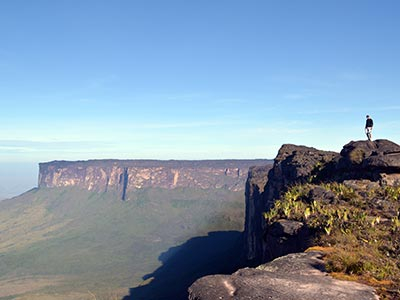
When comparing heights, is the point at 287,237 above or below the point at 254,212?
above

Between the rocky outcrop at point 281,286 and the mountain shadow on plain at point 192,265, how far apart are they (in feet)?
195

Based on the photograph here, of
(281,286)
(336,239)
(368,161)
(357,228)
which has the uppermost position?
(368,161)

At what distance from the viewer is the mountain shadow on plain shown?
9288 centimetres

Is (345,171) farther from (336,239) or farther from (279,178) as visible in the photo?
(279,178)

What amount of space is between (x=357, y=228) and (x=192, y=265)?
118846mm

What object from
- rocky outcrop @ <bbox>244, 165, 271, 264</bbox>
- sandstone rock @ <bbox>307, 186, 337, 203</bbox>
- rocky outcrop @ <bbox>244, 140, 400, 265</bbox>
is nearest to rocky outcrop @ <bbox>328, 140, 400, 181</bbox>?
rocky outcrop @ <bbox>244, 140, 400, 265</bbox>

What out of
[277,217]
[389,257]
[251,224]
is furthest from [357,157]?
[251,224]

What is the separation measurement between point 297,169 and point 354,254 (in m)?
30.5

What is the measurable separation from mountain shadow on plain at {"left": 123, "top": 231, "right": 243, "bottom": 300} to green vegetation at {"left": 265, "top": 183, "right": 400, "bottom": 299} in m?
50.5

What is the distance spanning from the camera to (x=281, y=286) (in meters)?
11.2

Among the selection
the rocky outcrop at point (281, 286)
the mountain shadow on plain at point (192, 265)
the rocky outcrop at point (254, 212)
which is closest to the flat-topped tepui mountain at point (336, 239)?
the rocky outcrop at point (281, 286)

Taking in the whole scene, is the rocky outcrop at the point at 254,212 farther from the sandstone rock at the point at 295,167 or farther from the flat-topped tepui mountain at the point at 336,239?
the flat-topped tepui mountain at the point at 336,239

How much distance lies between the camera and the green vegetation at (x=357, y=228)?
1229 cm

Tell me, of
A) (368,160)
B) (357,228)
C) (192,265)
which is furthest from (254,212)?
(357,228)
